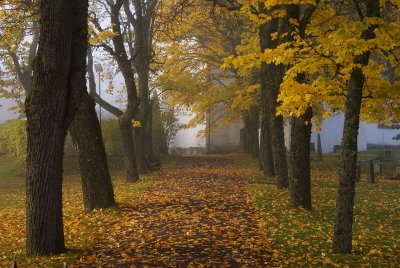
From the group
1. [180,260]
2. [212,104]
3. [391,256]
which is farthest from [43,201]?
[212,104]

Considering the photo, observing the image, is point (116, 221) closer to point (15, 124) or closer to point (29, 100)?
point (29, 100)

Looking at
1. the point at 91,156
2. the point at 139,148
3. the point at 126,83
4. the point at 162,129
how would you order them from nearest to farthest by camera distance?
1. the point at 91,156
2. the point at 126,83
3. the point at 139,148
4. the point at 162,129

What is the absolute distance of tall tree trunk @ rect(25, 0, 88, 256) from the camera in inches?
331

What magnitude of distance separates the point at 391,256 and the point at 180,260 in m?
3.46

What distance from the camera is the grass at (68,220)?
868cm

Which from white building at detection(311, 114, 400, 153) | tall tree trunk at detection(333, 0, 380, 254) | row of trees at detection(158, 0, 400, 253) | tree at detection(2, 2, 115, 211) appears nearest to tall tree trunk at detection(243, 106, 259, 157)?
row of trees at detection(158, 0, 400, 253)

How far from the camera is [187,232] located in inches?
410

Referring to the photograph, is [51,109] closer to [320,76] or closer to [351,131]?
[320,76]

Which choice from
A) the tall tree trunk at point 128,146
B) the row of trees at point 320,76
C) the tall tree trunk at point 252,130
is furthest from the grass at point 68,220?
the tall tree trunk at point 252,130

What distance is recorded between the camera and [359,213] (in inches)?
510

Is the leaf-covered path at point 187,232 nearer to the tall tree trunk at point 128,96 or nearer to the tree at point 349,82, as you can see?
the tree at point 349,82

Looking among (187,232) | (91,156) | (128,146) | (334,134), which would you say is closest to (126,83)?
(128,146)

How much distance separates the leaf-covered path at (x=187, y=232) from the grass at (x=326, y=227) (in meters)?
0.37

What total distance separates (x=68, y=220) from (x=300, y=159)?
5797mm
